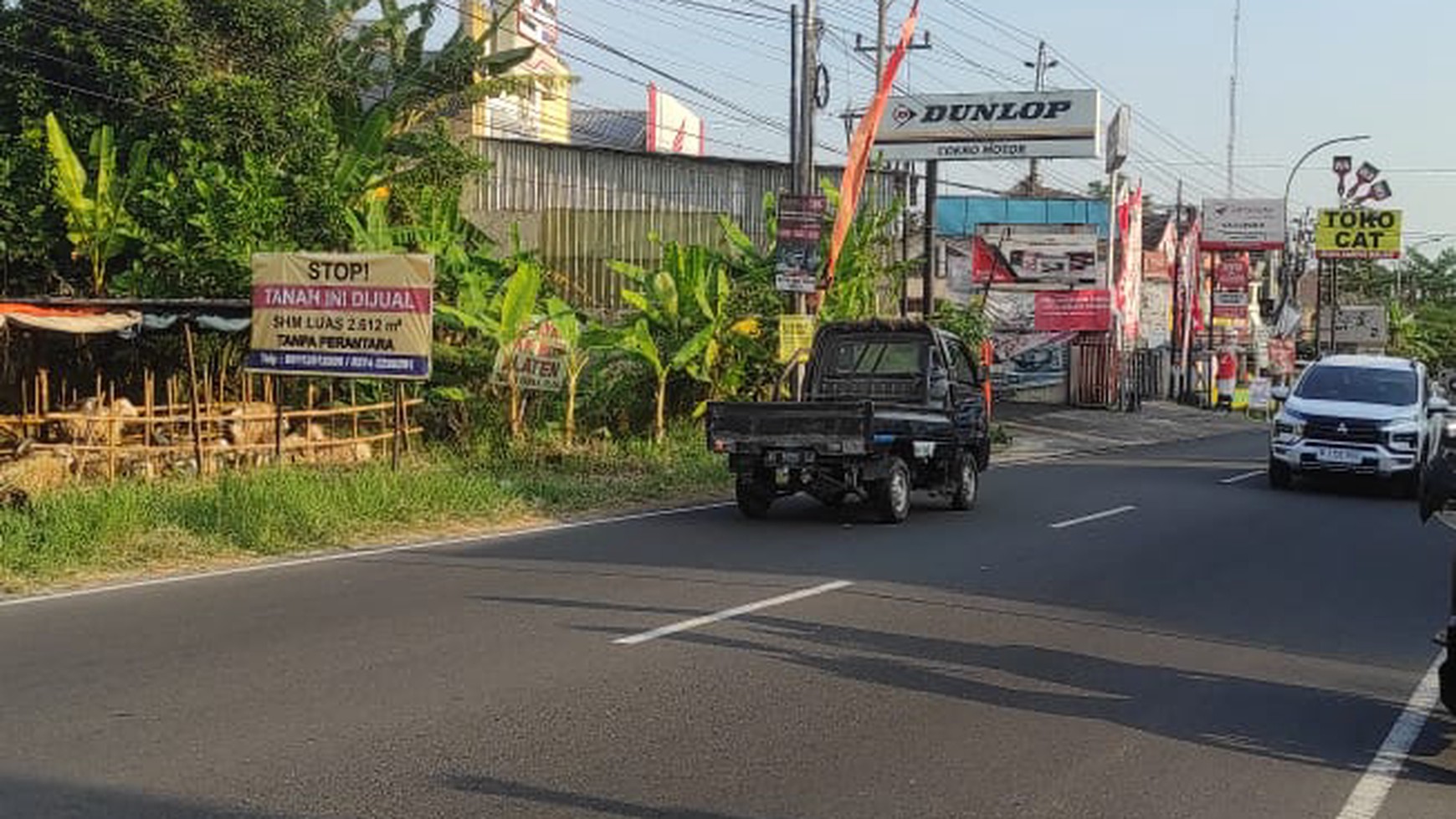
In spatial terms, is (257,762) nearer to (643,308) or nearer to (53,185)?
(643,308)

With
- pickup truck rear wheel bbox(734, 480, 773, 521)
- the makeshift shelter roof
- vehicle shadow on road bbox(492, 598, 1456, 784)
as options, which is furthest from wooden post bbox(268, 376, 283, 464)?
vehicle shadow on road bbox(492, 598, 1456, 784)

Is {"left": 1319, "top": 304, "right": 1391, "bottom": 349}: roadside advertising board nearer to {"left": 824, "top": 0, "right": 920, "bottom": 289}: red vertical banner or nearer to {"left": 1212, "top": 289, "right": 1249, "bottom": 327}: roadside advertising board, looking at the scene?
{"left": 1212, "top": 289, "right": 1249, "bottom": 327}: roadside advertising board

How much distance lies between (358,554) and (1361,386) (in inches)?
558

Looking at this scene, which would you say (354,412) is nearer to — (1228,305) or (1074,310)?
(1074,310)

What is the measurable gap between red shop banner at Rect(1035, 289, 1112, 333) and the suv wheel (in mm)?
21134

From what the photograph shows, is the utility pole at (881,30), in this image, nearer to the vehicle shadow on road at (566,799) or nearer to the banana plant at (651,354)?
the banana plant at (651,354)

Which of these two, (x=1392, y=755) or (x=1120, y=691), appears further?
(x=1120, y=691)

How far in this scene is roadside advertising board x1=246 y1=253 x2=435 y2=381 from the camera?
585 inches

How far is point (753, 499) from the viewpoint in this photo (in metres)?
15.0

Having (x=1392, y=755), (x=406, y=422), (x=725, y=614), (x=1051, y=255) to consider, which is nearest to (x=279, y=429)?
(x=406, y=422)

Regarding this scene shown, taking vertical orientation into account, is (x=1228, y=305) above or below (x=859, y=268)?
above

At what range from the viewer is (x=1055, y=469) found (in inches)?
891

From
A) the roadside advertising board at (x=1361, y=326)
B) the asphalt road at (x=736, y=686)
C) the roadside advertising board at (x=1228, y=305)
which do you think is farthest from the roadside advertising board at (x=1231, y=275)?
the asphalt road at (x=736, y=686)

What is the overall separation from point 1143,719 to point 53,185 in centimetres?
1958
